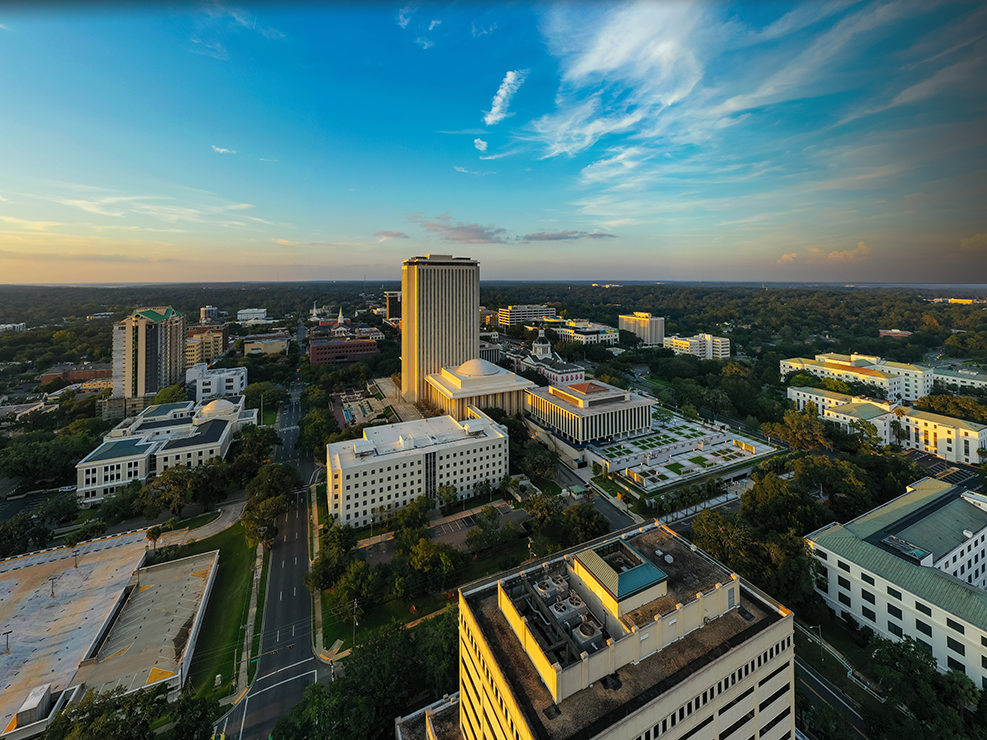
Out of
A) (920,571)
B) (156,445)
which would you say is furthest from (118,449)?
(920,571)

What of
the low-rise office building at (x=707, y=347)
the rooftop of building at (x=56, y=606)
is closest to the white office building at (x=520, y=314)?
the low-rise office building at (x=707, y=347)

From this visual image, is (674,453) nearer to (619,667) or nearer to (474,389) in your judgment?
(474,389)

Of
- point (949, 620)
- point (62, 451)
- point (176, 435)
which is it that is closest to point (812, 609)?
point (949, 620)

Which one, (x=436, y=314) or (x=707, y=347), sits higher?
(x=436, y=314)

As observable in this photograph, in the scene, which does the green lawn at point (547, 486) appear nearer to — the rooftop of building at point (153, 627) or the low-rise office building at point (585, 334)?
the rooftop of building at point (153, 627)

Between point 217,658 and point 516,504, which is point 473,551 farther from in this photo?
point 217,658
